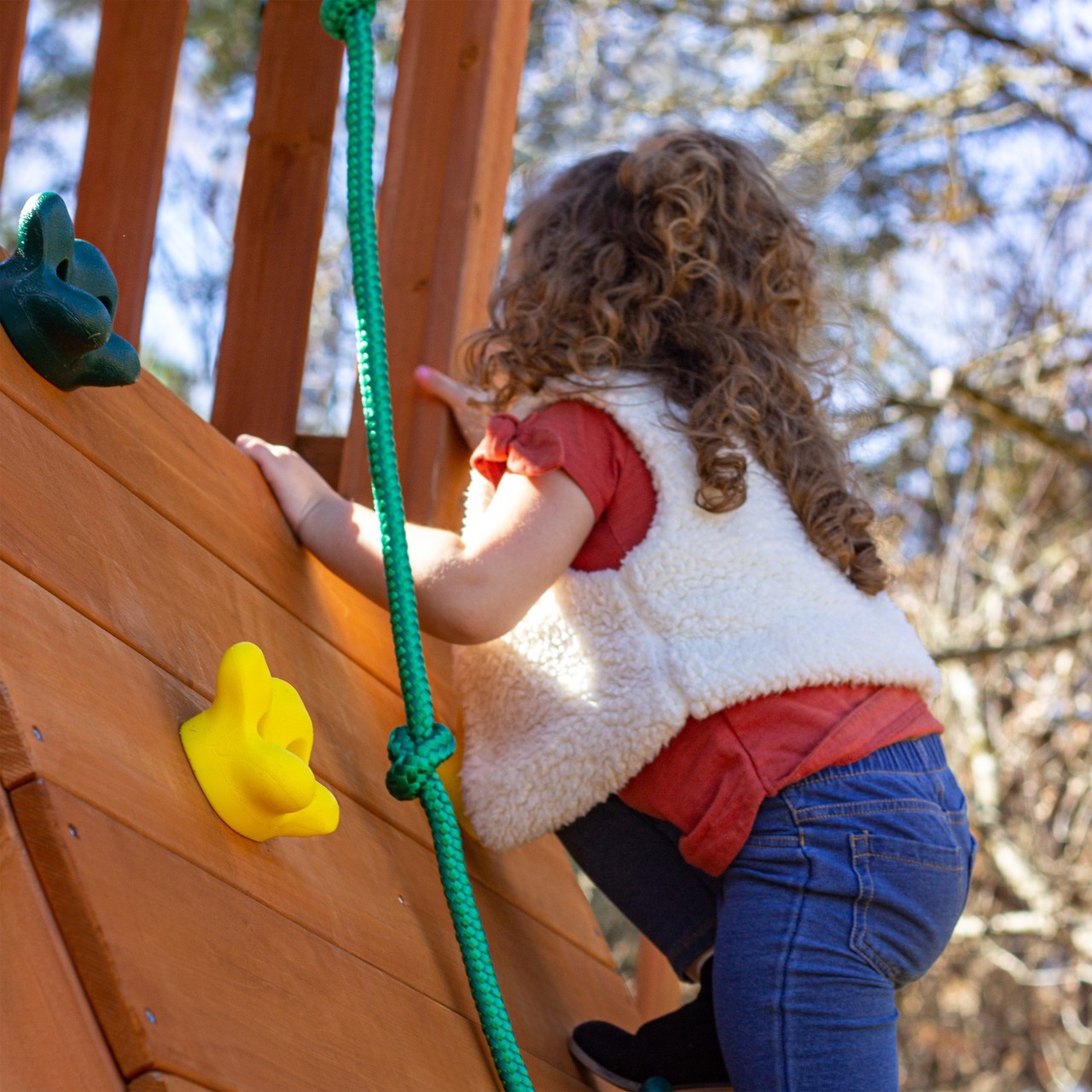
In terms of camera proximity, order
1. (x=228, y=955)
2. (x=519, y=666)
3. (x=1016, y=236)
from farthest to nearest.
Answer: (x=1016, y=236)
(x=519, y=666)
(x=228, y=955)

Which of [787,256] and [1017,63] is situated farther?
[1017,63]

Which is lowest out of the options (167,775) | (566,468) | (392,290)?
(167,775)

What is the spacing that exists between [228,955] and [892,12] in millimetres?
4166

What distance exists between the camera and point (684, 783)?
4.29 ft

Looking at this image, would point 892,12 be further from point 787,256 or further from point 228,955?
point 228,955

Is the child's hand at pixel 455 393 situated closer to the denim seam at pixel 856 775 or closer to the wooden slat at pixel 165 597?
the wooden slat at pixel 165 597

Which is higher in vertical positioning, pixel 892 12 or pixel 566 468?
pixel 892 12

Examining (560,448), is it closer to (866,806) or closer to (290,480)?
(290,480)

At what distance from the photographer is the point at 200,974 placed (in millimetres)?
778

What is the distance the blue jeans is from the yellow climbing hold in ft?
1.54

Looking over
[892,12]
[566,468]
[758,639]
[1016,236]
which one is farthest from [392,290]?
[1016,236]

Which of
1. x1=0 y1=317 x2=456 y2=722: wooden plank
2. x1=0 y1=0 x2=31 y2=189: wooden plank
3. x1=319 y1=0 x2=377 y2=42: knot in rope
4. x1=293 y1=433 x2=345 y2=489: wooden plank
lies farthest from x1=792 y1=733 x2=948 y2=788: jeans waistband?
x1=0 y1=0 x2=31 y2=189: wooden plank

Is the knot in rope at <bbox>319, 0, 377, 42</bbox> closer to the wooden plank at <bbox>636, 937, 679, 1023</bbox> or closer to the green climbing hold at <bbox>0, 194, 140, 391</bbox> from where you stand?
the green climbing hold at <bbox>0, 194, 140, 391</bbox>

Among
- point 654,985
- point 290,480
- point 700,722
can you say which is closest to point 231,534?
point 290,480
